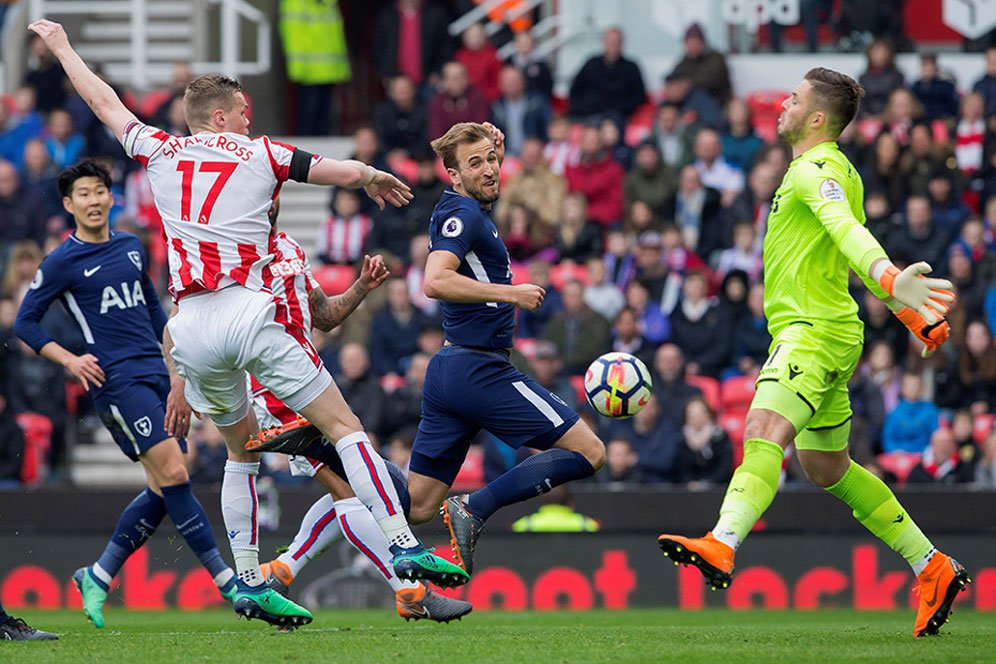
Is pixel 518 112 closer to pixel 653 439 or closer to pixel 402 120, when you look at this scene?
pixel 402 120

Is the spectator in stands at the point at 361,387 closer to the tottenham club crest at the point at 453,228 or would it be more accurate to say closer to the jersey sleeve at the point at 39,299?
the jersey sleeve at the point at 39,299

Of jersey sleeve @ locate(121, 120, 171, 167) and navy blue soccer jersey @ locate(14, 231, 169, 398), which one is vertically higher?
jersey sleeve @ locate(121, 120, 171, 167)

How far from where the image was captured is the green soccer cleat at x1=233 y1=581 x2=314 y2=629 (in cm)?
839

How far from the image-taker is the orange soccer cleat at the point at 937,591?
26.5 feet

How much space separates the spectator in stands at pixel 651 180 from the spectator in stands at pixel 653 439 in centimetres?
287

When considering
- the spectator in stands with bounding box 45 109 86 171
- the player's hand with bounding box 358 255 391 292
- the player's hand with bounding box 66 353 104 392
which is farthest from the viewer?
the spectator in stands with bounding box 45 109 86 171

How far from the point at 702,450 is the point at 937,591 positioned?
654 cm

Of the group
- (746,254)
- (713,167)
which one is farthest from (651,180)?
(746,254)

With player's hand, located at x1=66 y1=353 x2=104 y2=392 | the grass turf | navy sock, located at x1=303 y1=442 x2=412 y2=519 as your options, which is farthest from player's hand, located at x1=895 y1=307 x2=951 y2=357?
player's hand, located at x1=66 y1=353 x2=104 y2=392

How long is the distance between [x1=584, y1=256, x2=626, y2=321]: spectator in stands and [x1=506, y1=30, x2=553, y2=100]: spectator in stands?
3.15 m

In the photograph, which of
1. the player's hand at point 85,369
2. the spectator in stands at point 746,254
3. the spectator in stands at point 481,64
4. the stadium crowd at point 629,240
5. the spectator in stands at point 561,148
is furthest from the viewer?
the spectator in stands at point 481,64

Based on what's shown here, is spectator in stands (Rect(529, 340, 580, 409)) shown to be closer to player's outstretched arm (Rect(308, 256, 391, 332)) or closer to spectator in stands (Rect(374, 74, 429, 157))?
spectator in stands (Rect(374, 74, 429, 157))

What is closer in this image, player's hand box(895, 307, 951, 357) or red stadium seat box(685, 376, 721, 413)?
player's hand box(895, 307, 951, 357)

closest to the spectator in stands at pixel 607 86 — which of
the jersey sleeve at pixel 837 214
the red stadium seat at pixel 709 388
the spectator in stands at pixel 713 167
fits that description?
the spectator in stands at pixel 713 167
